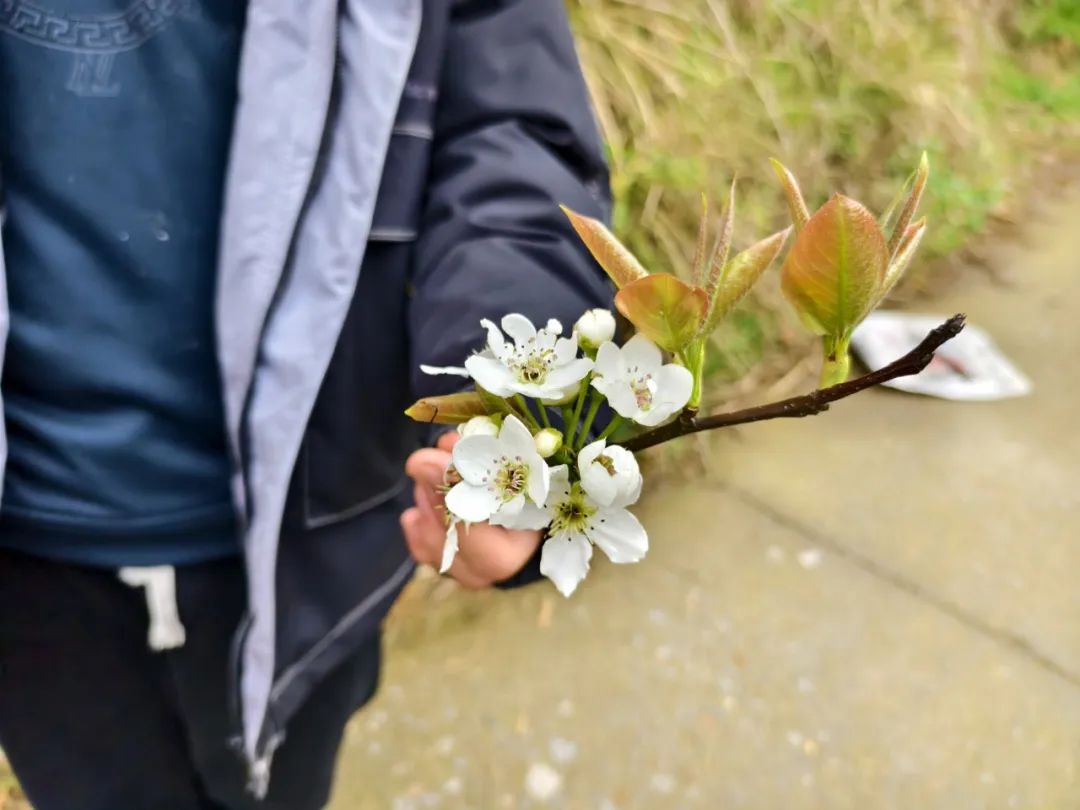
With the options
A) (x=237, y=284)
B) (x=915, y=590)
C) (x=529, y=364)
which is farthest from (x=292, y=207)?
(x=915, y=590)

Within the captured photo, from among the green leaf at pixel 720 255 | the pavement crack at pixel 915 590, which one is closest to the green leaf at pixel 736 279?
the green leaf at pixel 720 255

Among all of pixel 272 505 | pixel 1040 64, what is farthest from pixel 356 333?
pixel 1040 64

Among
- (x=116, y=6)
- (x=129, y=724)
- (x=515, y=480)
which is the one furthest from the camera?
(x=129, y=724)

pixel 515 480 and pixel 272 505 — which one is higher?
pixel 515 480

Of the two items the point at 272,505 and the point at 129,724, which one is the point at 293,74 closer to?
the point at 272,505

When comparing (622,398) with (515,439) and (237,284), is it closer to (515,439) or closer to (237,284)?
(515,439)

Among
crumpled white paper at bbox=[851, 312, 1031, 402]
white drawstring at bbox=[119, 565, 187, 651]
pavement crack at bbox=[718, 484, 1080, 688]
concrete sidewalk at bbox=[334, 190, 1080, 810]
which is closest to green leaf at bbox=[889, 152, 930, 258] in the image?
white drawstring at bbox=[119, 565, 187, 651]

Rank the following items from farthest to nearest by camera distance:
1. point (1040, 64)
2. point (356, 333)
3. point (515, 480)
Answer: point (1040, 64) < point (356, 333) < point (515, 480)
